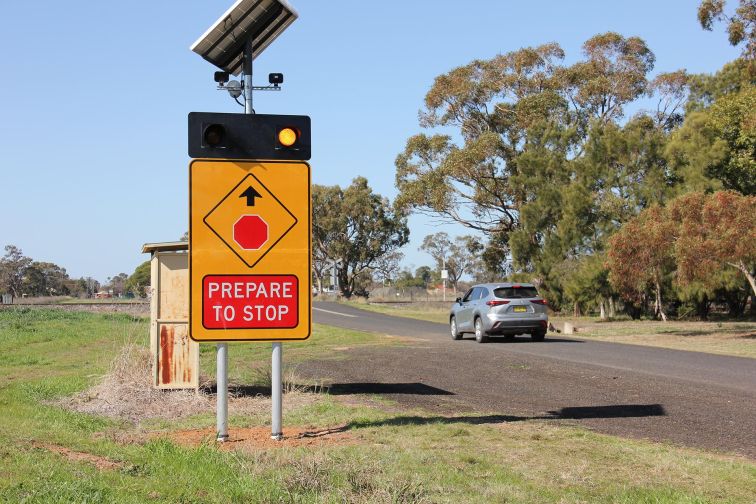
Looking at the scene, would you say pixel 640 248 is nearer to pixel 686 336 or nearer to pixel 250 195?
pixel 686 336

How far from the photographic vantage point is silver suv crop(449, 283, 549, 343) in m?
24.6

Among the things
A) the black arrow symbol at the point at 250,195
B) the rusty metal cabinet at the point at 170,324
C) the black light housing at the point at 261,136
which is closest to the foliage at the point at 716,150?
the rusty metal cabinet at the point at 170,324

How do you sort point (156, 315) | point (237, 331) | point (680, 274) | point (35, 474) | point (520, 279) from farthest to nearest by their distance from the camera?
point (520, 279), point (680, 274), point (156, 315), point (237, 331), point (35, 474)

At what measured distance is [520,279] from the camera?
148 feet

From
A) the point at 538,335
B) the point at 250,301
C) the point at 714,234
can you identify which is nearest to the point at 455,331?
the point at 538,335

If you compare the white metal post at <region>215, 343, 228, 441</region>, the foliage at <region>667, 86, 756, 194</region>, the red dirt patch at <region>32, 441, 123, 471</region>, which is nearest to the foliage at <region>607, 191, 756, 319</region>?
the foliage at <region>667, 86, 756, 194</region>

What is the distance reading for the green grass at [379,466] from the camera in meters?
5.70

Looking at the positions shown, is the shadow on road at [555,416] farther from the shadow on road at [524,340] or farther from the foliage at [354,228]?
the foliage at [354,228]

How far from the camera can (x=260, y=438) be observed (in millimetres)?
8422

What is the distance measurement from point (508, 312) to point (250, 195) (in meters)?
17.1

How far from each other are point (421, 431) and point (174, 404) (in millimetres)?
3761

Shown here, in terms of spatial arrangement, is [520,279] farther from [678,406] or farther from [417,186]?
[678,406]

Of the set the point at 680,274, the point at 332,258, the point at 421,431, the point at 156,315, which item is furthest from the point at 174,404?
the point at 332,258

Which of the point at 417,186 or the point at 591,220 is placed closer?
the point at 591,220
